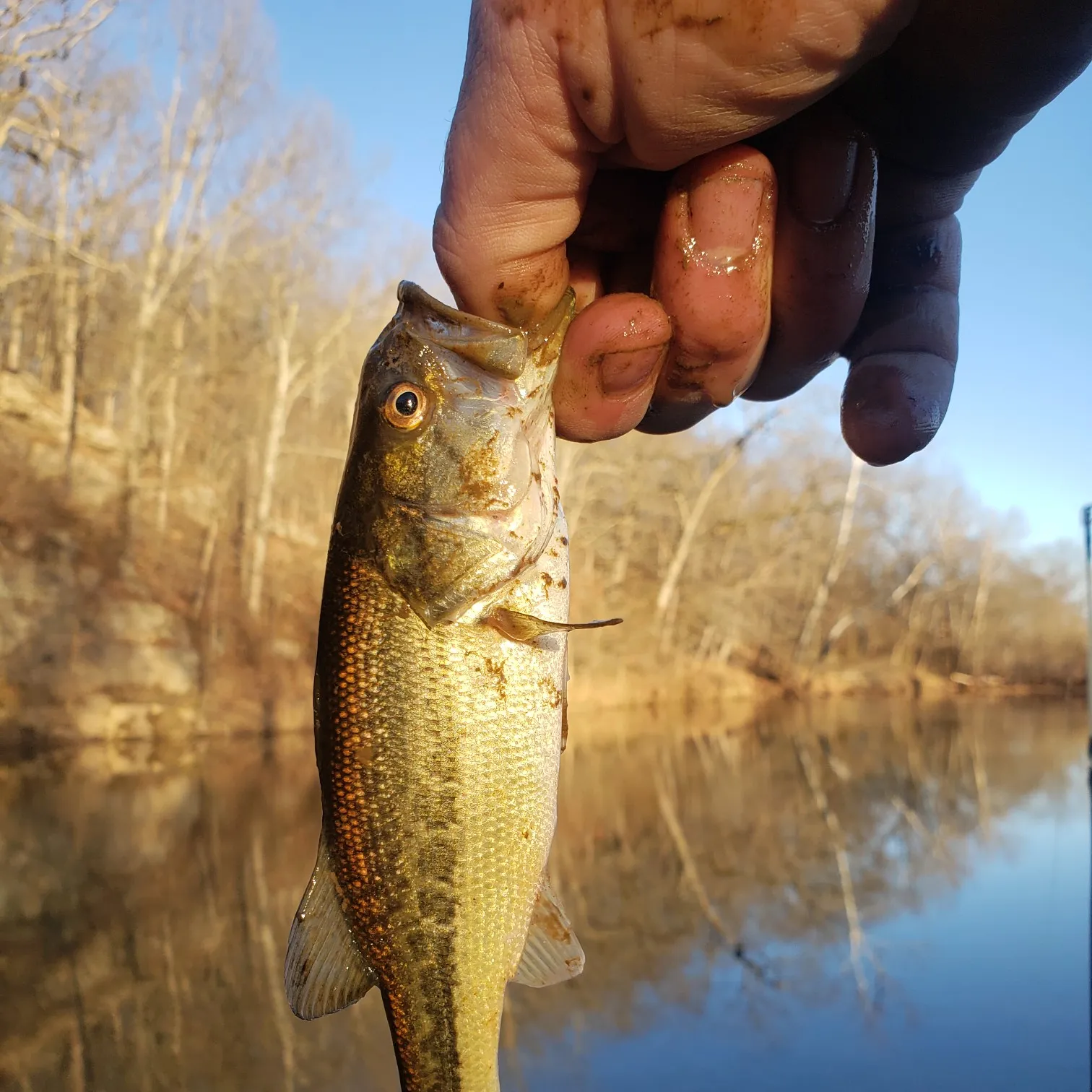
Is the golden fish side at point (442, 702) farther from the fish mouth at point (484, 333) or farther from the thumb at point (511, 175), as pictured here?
the thumb at point (511, 175)

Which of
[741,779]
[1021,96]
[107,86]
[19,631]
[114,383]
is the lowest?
[741,779]

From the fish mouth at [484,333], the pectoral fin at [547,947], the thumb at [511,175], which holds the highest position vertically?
the thumb at [511,175]

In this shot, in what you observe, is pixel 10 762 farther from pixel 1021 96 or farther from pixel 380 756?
pixel 1021 96

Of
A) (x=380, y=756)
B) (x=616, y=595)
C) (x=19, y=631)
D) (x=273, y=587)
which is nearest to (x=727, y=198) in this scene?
(x=380, y=756)

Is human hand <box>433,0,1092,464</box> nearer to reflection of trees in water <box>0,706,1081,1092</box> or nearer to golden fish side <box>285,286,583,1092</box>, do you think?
golden fish side <box>285,286,583,1092</box>

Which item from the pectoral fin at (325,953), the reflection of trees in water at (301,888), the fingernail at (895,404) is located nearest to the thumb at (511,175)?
the fingernail at (895,404)

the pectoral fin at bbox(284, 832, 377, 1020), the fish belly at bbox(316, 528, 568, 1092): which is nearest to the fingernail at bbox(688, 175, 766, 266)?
the fish belly at bbox(316, 528, 568, 1092)

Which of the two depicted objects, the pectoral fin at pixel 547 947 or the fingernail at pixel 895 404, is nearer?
the pectoral fin at pixel 547 947
